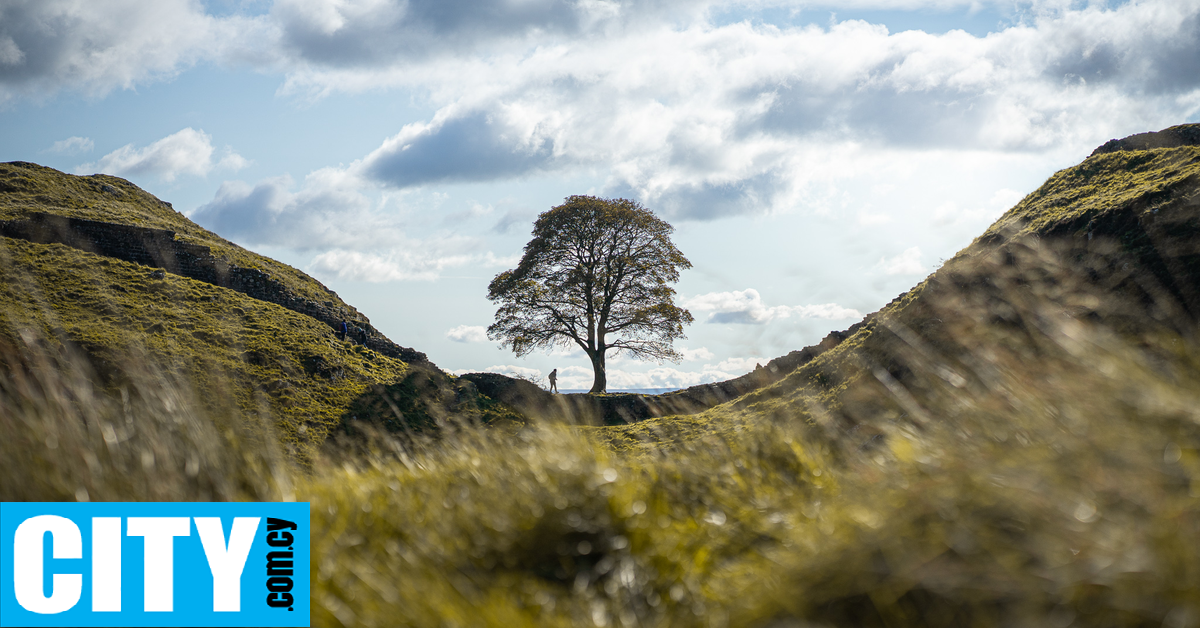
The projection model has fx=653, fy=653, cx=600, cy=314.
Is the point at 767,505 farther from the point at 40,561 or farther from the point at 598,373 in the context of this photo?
the point at 598,373

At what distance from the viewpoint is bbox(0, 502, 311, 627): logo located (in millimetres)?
3271

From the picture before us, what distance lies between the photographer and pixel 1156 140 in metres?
21.5

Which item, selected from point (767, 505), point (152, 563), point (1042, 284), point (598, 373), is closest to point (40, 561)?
point (152, 563)

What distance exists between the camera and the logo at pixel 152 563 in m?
3.27

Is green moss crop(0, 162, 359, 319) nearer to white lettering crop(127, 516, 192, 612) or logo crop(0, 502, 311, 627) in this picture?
logo crop(0, 502, 311, 627)

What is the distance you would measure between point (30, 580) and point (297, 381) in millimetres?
19080

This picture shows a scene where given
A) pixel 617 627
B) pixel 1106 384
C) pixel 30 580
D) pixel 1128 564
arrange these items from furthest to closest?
1. pixel 30 580
2. pixel 1106 384
3. pixel 617 627
4. pixel 1128 564

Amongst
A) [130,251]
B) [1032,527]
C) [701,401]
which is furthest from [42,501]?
[130,251]

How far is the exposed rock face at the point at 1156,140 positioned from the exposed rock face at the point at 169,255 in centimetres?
2691

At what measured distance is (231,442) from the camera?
15.6ft

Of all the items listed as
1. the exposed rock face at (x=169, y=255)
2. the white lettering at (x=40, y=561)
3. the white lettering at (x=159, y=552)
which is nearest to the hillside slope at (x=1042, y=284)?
the white lettering at (x=159, y=552)

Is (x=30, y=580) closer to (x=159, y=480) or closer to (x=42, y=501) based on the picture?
(x=42, y=501)

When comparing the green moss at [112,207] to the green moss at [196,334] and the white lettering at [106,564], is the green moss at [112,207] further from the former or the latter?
the white lettering at [106,564]

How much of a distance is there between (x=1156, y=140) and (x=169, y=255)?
3801 cm
